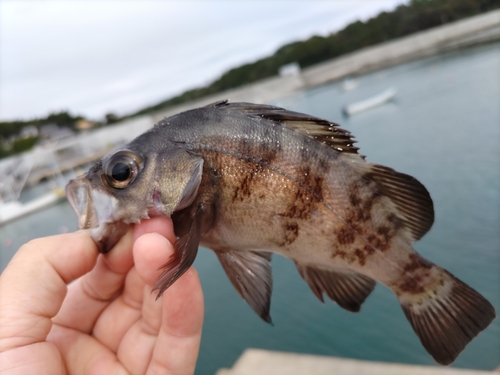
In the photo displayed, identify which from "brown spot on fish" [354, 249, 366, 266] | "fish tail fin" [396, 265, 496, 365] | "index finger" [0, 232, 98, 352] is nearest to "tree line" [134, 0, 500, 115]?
"fish tail fin" [396, 265, 496, 365]

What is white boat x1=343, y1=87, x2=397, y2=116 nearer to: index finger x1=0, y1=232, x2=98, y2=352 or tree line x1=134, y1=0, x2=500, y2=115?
index finger x1=0, y1=232, x2=98, y2=352

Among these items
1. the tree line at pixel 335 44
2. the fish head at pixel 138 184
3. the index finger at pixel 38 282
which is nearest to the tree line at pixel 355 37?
the tree line at pixel 335 44

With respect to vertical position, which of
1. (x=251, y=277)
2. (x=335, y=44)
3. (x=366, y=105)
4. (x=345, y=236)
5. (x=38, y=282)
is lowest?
(x=335, y=44)

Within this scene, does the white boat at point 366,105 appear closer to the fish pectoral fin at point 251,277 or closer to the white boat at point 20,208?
the fish pectoral fin at point 251,277

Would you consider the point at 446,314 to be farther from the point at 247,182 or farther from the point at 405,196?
the point at 247,182

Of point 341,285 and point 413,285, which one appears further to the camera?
point 341,285

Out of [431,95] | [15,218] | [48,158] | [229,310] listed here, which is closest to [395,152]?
[229,310]

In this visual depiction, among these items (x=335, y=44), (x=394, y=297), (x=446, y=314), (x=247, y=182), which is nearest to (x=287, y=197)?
(x=247, y=182)

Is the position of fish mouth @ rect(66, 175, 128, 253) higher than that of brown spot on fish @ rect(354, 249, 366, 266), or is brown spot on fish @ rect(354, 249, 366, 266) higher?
fish mouth @ rect(66, 175, 128, 253)
